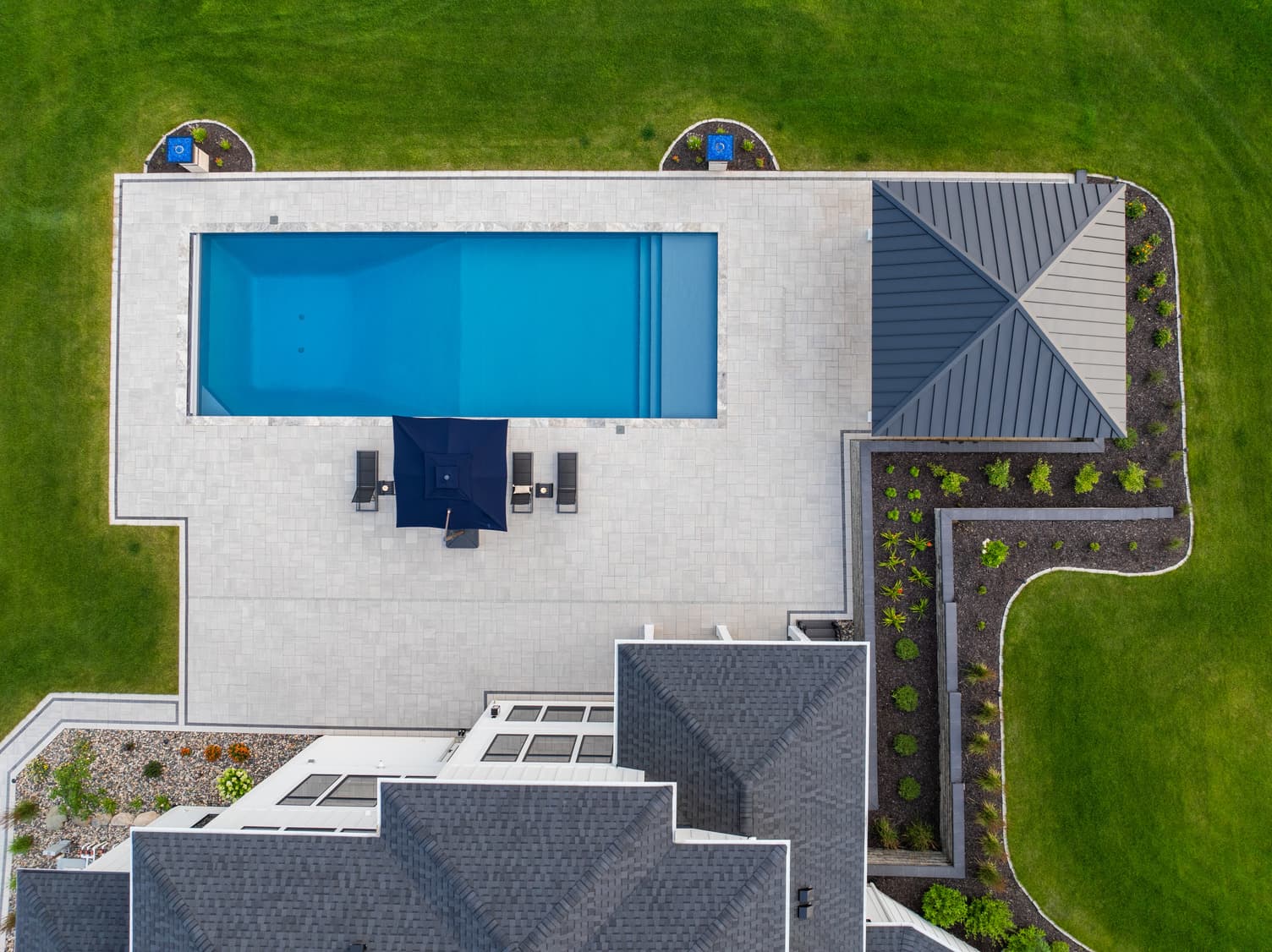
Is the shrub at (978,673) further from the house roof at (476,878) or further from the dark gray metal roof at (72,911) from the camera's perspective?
the dark gray metal roof at (72,911)

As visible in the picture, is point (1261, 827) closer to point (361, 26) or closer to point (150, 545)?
point (150, 545)

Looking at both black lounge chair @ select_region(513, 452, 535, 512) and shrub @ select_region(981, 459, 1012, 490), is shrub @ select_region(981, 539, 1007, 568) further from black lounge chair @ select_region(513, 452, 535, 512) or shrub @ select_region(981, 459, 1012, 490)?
black lounge chair @ select_region(513, 452, 535, 512)

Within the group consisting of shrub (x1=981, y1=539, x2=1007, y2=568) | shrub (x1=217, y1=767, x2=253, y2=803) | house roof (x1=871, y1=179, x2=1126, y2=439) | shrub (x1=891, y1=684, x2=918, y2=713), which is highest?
house roof (x1=871, y1=179, x2=1126, y2=439)

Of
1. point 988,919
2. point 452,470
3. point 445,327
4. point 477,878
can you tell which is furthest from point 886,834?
point 445,327

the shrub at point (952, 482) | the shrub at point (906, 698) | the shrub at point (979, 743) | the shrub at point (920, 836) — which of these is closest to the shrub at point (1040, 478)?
the shrub at point (952, 482)

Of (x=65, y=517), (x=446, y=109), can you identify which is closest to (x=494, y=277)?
(x=446, y=109)

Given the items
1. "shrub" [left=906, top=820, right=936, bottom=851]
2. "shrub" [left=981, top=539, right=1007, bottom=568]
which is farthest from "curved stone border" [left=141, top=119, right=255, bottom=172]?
"shrub" [left=906, top=820, right=936, bottom=851]

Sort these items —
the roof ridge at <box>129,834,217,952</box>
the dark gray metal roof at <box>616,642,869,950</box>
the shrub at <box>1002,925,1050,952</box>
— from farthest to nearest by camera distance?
the shrub at <box>1002,925,1050,952</box> < the dark gray metal roof at <box>616,642,869,950</box> < the roof ridge at <box>129,834,217,952</box>

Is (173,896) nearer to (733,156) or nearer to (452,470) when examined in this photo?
(452,470)
